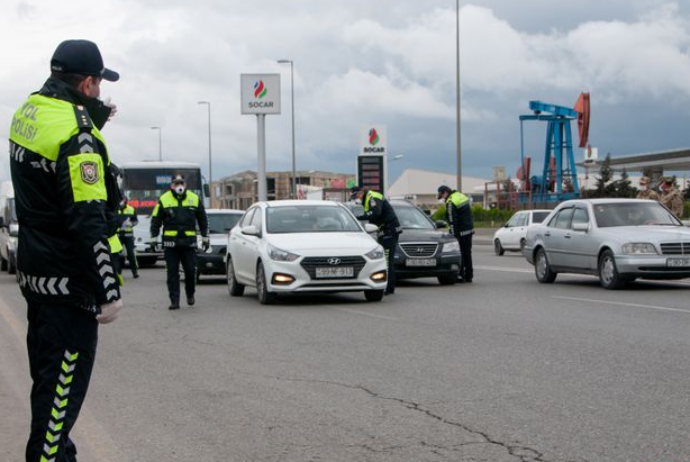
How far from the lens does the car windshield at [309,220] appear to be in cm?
1625

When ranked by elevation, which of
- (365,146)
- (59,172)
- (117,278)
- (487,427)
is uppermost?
(365,146)

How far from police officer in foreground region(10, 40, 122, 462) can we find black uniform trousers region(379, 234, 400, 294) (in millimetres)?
12977

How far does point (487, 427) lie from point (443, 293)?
10.9m

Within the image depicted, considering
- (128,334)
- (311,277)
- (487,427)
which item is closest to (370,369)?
(487,427)

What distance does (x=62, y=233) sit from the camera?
415 cm

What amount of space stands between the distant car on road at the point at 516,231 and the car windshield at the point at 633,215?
15.9 metres

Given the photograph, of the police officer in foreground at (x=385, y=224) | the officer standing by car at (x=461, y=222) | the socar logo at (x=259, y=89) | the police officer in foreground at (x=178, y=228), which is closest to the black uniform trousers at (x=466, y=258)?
the officer standing by car at (x=461, y=222)

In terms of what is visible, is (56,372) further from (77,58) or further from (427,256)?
(427,256)

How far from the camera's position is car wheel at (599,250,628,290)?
55.0ft

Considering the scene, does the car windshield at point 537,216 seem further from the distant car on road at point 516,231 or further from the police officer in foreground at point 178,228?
the police officer in foreground at point 178,228

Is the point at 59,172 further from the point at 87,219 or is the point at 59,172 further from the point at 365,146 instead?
the point at 365,146

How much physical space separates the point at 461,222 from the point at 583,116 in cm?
4951

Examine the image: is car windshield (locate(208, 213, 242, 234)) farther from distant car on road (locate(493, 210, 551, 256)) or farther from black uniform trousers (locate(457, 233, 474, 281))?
distant car on road (locate(493, 210, 551, 256))

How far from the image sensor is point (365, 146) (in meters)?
60.7
